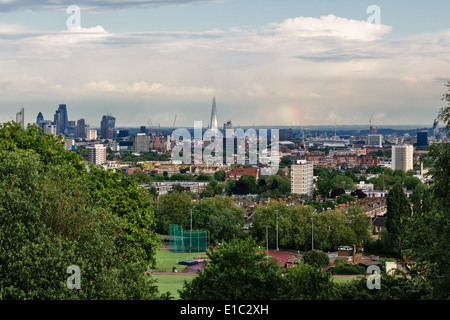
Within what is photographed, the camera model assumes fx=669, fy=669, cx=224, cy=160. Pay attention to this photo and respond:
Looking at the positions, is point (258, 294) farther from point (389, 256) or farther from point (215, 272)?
point (389, 256)

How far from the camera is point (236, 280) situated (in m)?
17.8

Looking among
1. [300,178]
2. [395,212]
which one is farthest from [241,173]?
[395,212]

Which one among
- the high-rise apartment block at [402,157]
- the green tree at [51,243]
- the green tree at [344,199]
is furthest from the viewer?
the high-rise apartment block at [402,157]

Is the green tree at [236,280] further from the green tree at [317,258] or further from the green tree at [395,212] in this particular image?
the green tree at [395,212]

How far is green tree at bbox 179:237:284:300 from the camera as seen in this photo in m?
17.5

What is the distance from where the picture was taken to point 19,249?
1556 cm

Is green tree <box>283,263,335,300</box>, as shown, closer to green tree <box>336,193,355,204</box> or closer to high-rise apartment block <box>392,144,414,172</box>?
green tree <box>336,193,355,204</box>

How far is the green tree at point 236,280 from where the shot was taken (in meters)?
17.5

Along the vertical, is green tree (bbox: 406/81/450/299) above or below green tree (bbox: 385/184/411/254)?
above

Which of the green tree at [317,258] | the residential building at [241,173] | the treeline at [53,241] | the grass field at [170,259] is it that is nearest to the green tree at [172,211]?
the grass field at [170,259]

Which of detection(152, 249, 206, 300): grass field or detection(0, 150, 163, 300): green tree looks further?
detection(152, 249, 206, 300): grass field

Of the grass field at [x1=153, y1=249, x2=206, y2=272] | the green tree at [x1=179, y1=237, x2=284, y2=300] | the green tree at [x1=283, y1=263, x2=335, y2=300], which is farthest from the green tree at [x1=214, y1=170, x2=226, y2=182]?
the green tree at [x1=283, y1=263, x2=335, y2=300]
